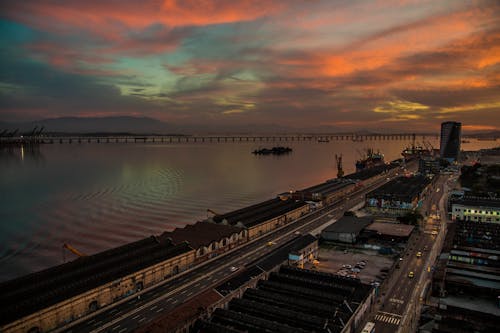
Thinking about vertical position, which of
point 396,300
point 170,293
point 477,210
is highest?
point 477,210

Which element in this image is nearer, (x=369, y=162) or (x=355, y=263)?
(x=355, y=263)

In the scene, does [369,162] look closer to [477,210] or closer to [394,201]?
[394,201]

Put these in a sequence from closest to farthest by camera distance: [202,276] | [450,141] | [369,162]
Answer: [202,276] < [369,162] < [450,141]

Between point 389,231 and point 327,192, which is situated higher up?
point 327,192

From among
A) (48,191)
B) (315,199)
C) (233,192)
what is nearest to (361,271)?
(315,199)

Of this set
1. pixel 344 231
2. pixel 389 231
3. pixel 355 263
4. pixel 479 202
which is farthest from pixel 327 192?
pixel 355 263

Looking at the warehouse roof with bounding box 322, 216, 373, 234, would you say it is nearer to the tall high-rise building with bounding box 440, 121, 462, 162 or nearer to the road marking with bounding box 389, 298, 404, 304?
the road marking with bounding box 389, 298, 404, 304

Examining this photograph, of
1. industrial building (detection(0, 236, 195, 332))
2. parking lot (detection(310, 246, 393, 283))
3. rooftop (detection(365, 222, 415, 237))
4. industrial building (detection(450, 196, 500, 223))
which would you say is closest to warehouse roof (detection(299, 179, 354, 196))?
rooftop (detection(365, 222, 415, 237))

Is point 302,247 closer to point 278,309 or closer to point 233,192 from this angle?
point 278,309
